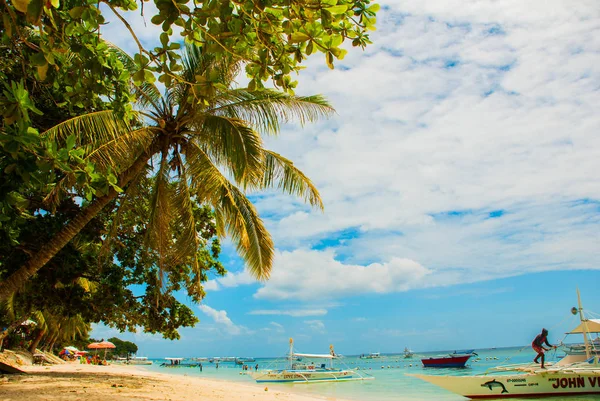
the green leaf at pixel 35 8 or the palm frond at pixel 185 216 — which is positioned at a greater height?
the palm frond at pixel 185 216

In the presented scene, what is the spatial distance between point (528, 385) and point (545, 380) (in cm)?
53

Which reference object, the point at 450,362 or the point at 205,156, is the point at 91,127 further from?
the point at 450,362

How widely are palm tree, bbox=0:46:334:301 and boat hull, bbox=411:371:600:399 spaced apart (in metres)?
8.43

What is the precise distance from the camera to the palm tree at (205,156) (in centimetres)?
750

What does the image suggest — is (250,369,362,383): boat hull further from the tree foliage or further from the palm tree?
the tree foliage

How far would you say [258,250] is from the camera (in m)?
8.97

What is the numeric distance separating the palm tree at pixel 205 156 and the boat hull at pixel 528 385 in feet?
27.6

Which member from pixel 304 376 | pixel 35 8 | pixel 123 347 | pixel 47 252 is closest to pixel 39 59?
pixel 35 8

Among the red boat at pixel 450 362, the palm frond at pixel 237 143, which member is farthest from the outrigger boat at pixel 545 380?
the red boat at pixel 450 362

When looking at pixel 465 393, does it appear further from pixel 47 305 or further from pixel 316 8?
pixel 316 8

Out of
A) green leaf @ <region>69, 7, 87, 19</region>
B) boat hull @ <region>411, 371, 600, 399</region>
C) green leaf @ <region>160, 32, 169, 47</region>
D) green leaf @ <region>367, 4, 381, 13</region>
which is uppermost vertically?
green leaf @ <region>367, 4, 381, 13</region>

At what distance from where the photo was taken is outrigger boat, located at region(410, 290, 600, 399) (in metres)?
13.3

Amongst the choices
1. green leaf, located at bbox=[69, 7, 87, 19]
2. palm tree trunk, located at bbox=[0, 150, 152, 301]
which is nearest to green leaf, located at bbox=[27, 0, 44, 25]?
green leaf, located at bbox=[69, 7, 87, 19]

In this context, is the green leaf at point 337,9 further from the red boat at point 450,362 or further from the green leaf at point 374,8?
the red boat at point 450,362
